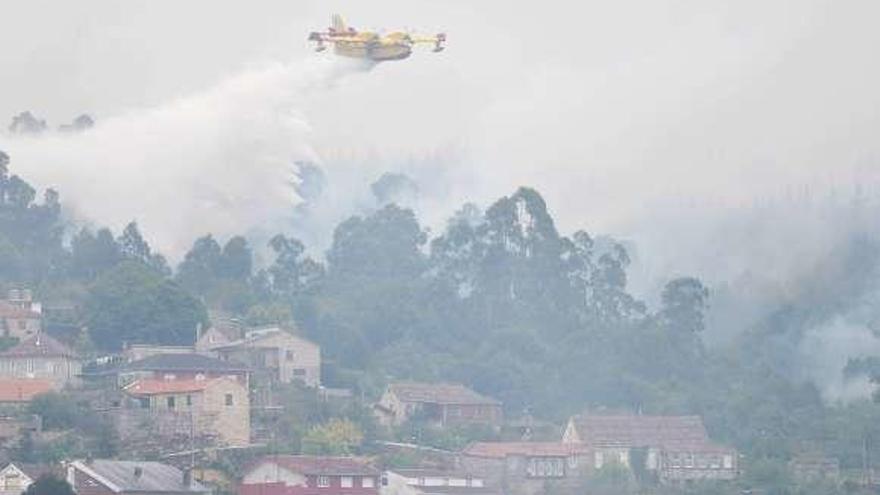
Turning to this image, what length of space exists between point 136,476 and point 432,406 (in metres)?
19.9

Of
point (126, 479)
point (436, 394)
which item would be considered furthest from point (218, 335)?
point (126, 479)

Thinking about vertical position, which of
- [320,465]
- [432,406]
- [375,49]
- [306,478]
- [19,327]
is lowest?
[306,478]

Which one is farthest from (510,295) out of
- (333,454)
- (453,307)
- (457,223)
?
(333,454)

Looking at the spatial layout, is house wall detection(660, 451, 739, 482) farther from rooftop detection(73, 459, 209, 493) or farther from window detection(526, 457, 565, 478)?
rooftop detection(73, 459, 209, 493)

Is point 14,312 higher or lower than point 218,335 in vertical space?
higher

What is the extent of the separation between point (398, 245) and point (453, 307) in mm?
7186

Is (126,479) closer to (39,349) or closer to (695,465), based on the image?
(39,349)

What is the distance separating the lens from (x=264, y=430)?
4582 inches

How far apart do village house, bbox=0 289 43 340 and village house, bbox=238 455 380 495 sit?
61.6ft

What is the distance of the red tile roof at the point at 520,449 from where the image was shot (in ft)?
379

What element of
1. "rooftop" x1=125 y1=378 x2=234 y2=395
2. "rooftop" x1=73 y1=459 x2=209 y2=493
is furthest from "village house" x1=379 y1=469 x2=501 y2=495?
"rooftop" x1=125 y1=378 x2=234 y2=395

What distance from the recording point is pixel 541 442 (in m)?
120

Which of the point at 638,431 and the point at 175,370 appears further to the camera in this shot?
the point at 638,431

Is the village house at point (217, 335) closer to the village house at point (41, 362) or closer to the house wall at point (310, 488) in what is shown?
the village house at point (41, 362)
